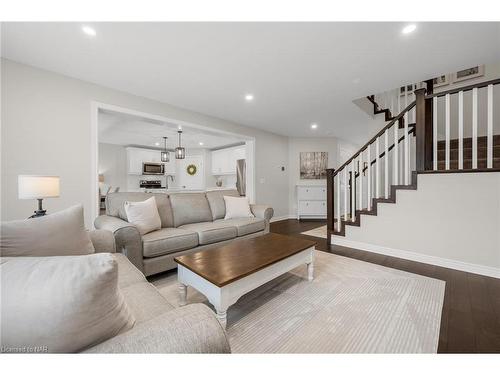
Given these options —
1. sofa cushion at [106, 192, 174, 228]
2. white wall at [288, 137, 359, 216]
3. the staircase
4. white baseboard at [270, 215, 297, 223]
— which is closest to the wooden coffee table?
sofa cushion at [106, 192, 174, 228]

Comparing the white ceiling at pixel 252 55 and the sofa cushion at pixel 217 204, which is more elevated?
the white ceiling at pixel 252 55

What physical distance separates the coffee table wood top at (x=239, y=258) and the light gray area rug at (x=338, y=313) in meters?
0.38

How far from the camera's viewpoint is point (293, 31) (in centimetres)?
177

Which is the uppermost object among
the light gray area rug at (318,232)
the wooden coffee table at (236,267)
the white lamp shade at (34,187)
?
the white lamp shade at (34,187)

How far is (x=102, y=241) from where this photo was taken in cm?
158

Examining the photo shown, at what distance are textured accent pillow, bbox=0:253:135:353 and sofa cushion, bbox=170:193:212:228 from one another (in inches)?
90.6

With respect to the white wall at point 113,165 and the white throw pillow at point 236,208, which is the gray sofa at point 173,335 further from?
the white wall at point 113,165

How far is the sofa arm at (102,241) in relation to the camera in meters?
1.54

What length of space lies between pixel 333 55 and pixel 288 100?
1.21 metres

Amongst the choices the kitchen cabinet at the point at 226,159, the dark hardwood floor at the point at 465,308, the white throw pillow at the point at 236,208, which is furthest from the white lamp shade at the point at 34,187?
the kitchen cabinet at the point at 226,159

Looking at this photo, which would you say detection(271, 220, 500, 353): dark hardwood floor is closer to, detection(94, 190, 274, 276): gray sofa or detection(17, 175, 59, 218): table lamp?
detection(94, 190, 274, 276): gray sofa

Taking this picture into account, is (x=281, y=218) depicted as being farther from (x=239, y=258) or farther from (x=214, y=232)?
(x=239, y=258)

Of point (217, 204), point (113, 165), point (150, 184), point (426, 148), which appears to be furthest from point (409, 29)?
point (113, 165)
